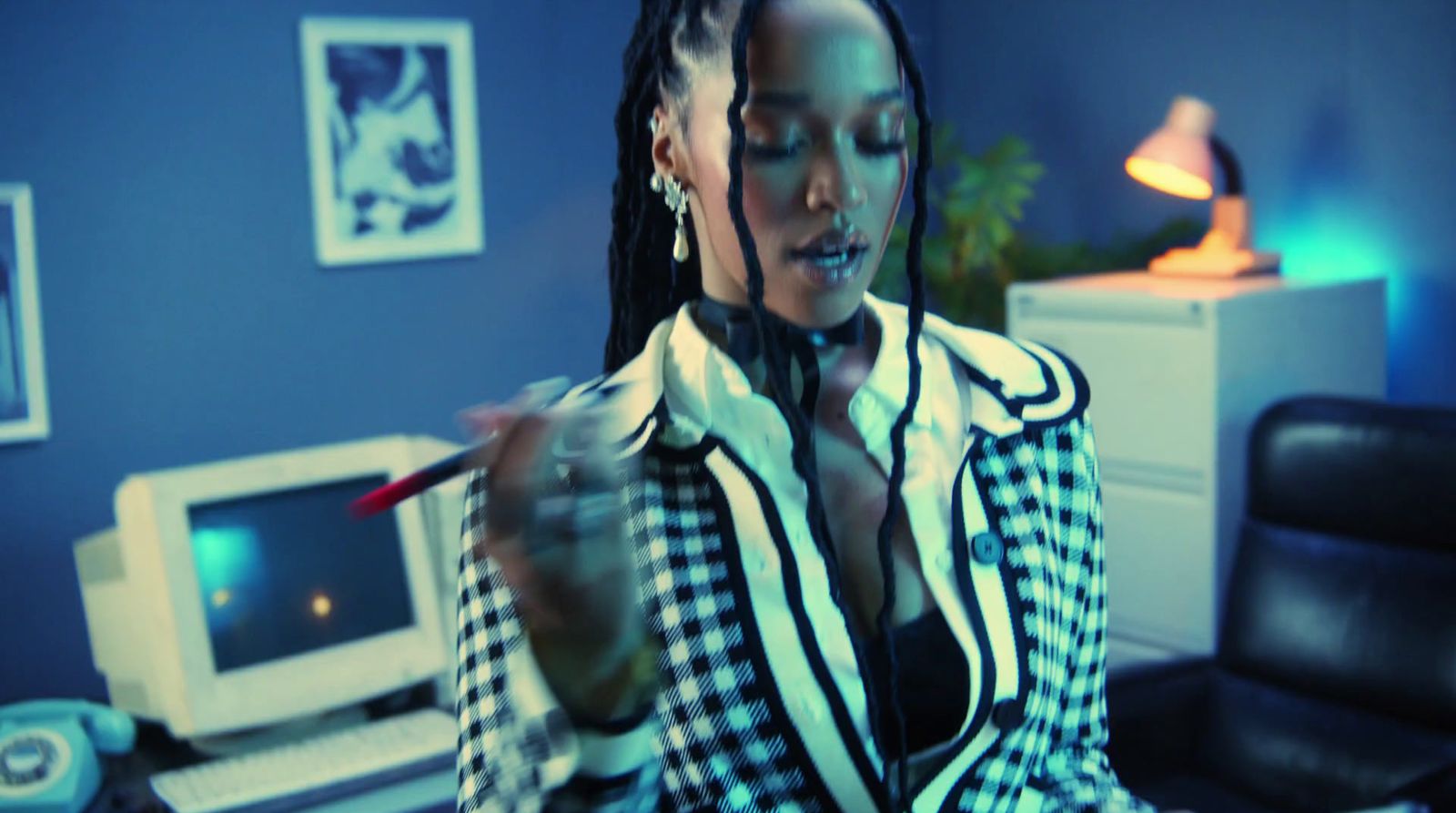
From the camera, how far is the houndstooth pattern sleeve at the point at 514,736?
2.44ft

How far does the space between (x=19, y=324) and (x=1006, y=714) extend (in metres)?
1.92

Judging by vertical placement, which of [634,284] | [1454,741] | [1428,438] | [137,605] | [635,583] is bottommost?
[1454,741]

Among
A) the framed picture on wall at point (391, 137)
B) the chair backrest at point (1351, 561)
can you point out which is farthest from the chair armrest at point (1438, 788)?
the framed picture on wall at point (391, 137)

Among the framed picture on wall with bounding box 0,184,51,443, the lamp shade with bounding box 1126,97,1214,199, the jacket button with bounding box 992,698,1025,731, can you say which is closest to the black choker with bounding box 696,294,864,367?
the jacket button with bounding box 992,698,1025,731

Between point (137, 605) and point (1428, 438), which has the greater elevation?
point (1428, 438)

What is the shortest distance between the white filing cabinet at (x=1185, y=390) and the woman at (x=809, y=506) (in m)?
1.51

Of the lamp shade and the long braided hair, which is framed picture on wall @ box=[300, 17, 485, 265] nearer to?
the lamp shade

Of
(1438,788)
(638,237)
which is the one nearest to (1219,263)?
(1438,788)

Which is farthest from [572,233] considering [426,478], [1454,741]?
[426,478]

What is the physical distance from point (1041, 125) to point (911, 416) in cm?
253

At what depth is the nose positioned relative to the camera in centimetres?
91

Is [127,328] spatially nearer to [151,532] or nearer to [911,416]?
[151,532]

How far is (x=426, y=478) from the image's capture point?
720 mm

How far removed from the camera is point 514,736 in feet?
2.58
